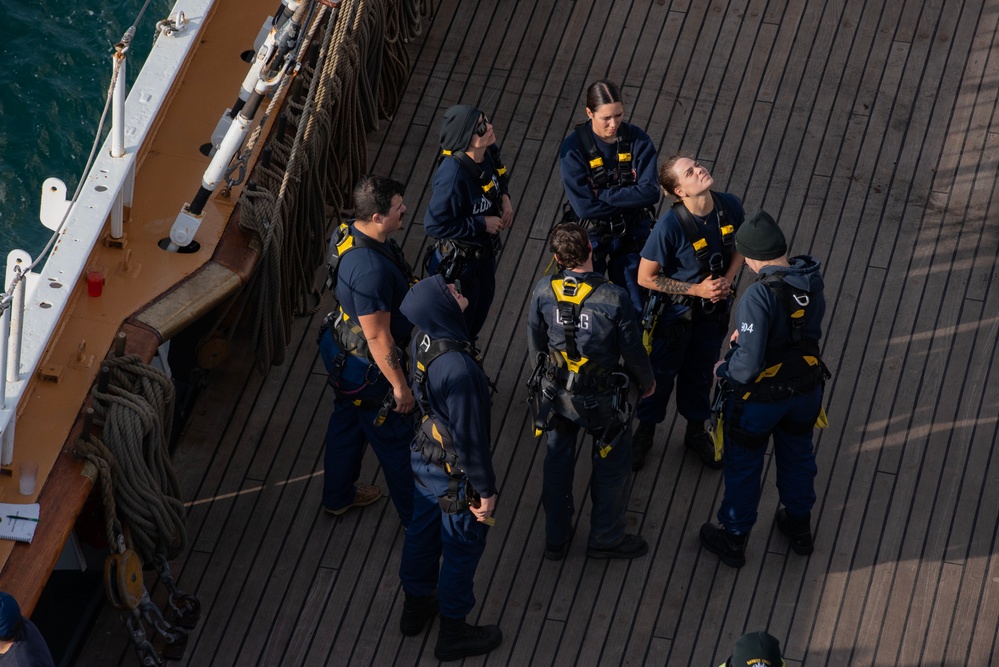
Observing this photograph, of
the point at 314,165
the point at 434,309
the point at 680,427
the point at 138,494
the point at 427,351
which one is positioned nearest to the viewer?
the point at 434,309

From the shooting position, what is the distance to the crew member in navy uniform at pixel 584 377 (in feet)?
15.3

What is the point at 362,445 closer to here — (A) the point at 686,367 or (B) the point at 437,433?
(B) the point at 437,433

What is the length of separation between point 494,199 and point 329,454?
120 cm

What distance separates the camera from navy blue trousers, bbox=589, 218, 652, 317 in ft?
18.7

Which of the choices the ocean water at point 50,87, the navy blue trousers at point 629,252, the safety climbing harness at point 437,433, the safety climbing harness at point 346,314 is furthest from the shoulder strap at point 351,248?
the ocean water at point 50,87

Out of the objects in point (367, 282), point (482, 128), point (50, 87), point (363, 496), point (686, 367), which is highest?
point (50, 87)

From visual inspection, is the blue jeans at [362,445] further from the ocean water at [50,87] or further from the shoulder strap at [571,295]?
the ocean water at [50,87]

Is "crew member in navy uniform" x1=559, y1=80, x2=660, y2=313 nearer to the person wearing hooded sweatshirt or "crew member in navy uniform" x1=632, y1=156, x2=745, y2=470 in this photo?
"crew member in navy uniform" x1=632, y1=156, x2=745, y2=470

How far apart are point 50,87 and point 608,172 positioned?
591 cm

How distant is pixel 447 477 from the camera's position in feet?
15.4

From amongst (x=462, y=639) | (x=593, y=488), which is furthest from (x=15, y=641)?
(x=593, y=488)

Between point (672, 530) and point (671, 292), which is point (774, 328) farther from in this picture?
point (672, 530)

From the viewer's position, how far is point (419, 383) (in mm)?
4555

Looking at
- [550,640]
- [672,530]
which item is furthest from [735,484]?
[550,640]
